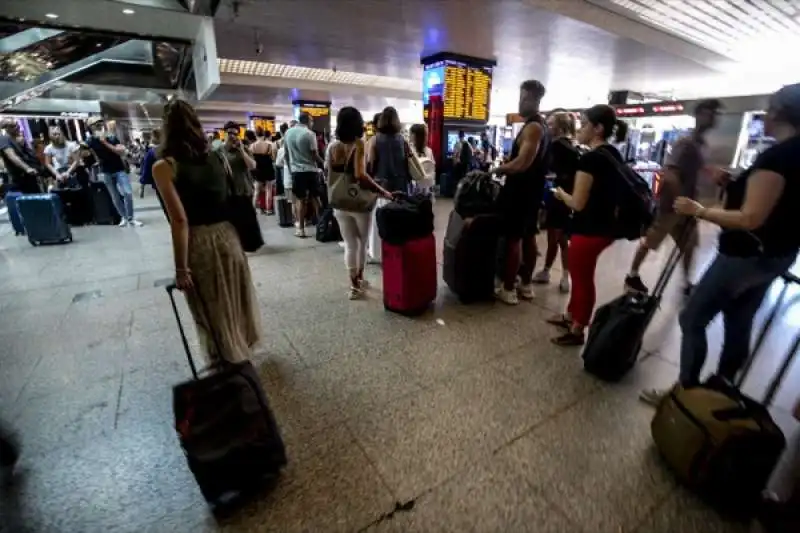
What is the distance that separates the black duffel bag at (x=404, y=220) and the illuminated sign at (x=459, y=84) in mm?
6345

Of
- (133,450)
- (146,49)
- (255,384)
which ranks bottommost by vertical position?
Answer: (133,450)

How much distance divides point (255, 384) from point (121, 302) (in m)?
2.74

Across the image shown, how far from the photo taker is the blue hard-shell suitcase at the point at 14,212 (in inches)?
221

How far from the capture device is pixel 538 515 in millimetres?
1384

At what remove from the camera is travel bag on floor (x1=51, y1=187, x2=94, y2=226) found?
631cm

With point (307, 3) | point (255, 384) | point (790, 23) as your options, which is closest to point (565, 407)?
point (255, 384)

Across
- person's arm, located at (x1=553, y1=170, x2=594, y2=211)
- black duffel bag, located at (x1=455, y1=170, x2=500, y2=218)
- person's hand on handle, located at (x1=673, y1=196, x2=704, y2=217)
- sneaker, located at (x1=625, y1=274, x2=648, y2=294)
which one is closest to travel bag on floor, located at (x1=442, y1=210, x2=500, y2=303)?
black duffel bag, located at (x1=455, y1=170, x2=500, y2=218)

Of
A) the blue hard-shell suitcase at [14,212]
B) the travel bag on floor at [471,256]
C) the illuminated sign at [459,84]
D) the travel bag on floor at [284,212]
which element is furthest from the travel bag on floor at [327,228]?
the illuminated sign at [459,84]

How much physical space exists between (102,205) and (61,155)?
1011 millimetres

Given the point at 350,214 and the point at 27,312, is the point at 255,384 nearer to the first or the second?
the point at 350,214

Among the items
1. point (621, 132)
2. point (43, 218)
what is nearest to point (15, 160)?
point (43, 218)

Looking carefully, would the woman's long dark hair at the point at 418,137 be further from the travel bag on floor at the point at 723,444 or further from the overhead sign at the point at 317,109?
the overhead sign at the point at 317,109

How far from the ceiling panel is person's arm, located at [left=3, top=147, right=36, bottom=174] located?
3.53 meters

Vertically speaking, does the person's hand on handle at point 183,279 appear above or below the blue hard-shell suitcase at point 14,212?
above
